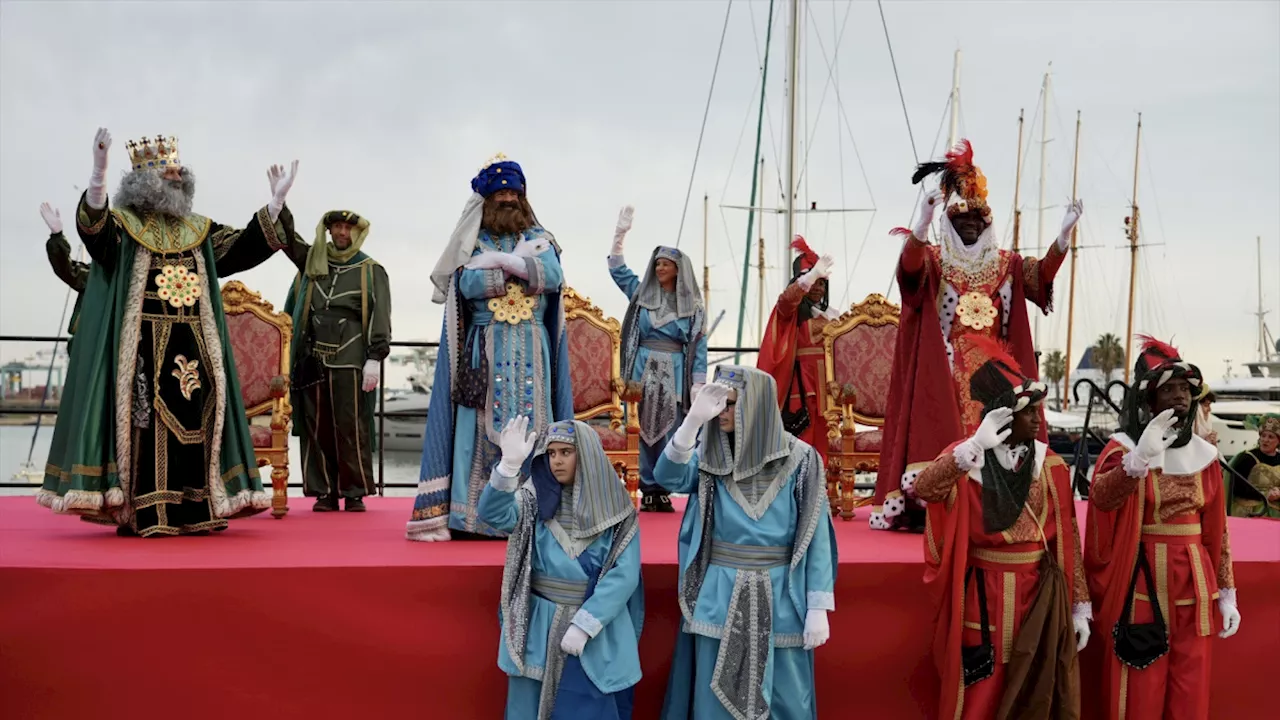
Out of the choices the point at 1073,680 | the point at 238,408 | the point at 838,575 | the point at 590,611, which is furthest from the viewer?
the point at 238,408

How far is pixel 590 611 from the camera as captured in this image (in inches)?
144

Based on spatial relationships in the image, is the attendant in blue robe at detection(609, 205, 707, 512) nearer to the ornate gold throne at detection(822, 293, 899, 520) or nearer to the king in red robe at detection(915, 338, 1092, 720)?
the ornate gold throne at detection(822, 293, 899, 520)

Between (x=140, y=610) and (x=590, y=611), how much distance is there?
1.44 metres

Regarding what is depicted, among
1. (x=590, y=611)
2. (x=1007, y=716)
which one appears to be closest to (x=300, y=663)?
(x=590, y=611)

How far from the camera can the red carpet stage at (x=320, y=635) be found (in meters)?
4.00

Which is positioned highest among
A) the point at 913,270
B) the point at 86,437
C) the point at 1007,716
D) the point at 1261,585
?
the point at 913,270

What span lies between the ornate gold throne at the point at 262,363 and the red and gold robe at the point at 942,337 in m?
2.72

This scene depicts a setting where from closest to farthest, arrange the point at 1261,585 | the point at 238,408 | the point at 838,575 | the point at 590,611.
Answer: the point at 590,611 < the point at 838,575 < the point at 1261,585 < the point at 238,408

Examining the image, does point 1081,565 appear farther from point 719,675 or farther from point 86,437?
point 86,437

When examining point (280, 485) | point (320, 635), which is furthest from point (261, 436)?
point (320, 635)

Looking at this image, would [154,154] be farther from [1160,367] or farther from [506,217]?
[1160,367]

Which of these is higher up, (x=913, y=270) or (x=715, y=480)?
(x=913, y=270)

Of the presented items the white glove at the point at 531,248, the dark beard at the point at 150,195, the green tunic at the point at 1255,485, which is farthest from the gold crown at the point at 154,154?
the green tunic at the point at 1255,485

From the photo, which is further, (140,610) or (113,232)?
(113,232)
